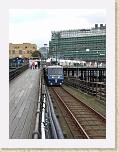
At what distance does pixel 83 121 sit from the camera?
10.7 m

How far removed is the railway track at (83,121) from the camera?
28.0ft

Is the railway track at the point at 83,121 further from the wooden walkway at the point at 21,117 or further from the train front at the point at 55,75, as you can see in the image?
the train front at the point at 55,75

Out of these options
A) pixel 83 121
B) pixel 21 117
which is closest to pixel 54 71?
pixel 83 121

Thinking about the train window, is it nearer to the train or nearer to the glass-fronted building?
the train

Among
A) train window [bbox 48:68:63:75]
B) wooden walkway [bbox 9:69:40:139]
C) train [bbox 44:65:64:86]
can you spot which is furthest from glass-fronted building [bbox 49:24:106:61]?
train window [bbox 48:68:63:75]

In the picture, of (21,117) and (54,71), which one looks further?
(54,71)

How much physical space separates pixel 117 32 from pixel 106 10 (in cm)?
42

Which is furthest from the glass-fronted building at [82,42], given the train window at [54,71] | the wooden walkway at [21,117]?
the train window at [54,71]

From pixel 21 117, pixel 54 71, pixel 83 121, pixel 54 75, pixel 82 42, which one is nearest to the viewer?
pixel 82 42

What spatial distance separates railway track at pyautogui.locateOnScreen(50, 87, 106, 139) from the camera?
8.53m

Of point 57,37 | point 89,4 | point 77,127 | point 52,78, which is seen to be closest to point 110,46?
point 89,4

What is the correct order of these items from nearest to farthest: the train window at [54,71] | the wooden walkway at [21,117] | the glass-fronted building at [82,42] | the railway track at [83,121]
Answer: the wooden walkway at [21,117] < the glass-fronted building at [82,42] < the railway track at [83,121] < the train window at [54,71]

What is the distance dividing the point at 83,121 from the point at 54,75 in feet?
35.5

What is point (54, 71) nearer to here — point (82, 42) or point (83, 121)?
point (83, 121)
